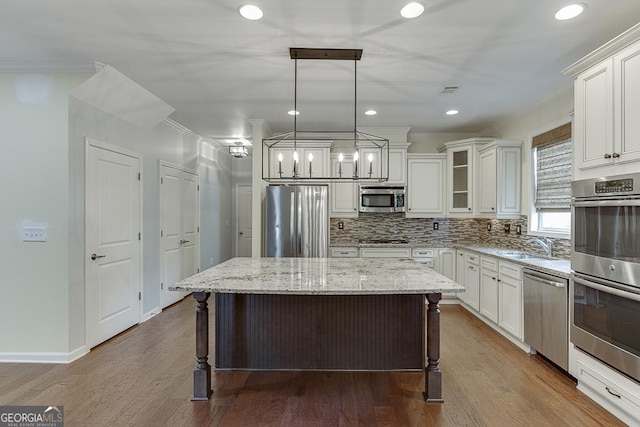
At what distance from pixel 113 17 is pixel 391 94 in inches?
101

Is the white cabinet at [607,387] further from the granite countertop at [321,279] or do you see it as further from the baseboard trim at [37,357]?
the baseboard trim at [37,357]

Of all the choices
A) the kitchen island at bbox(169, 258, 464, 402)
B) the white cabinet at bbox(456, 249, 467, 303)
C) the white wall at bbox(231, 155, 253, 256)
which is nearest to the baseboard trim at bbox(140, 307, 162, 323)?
the kitchen island at bbox(169, 258, 464, 402)

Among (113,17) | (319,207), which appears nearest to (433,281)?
(319,207)

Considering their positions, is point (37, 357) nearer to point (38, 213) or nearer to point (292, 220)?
point (38, 213)

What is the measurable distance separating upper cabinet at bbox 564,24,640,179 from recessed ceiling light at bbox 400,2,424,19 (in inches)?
49.2

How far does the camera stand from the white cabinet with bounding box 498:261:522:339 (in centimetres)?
331

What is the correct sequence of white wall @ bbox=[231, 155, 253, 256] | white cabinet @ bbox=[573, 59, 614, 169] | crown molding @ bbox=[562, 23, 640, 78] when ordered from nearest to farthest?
crown molding @ bbox=[562, 23, 640, 78], white cabinet @ bbox=[573, 59, 614, 169], white wall @ bbox=[231, 155, 253, 256]

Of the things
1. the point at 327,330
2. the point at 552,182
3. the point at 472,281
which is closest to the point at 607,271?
the point at 552,182

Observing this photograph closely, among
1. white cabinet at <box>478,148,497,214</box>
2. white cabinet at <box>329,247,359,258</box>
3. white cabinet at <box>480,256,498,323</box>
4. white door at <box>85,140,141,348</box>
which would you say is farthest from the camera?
white cabinet at <box>329,247,359,258</box>

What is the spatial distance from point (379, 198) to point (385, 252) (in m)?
0.82

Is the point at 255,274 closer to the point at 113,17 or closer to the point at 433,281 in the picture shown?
the point at 433,281

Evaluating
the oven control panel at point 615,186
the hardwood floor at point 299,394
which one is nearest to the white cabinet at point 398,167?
the hardwood floor at point 299,394

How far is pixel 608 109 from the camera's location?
223cm

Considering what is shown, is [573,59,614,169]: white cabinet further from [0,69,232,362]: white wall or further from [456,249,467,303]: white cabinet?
[0,69,232,362]: white wall
